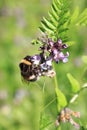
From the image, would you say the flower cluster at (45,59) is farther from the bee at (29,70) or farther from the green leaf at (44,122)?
the green leaf at (44,122)

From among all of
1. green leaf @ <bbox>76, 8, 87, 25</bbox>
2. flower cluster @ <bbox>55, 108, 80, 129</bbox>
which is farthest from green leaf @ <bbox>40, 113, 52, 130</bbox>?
green leaf @ <bbox>76, 8, 87, 25</bbox>

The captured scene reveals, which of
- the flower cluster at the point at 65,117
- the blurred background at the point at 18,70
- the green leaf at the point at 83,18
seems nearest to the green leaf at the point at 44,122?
the flower cluster at the point at 65,117

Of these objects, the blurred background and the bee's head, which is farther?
the blurred background

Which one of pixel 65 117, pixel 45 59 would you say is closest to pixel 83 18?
pixel 45 59

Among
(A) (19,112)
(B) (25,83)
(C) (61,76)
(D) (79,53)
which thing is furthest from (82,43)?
(B) (25,83)

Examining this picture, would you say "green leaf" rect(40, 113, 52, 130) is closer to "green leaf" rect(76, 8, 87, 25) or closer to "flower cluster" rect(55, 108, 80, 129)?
"flower cluster" rect(55, 108, 80, 129)

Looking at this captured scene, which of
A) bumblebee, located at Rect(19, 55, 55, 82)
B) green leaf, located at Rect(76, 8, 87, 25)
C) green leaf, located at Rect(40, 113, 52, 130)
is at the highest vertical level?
green leaf, located at Rect(76, 8, 87, 25)

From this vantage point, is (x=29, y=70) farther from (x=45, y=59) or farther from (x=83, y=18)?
(x=83, y=18)

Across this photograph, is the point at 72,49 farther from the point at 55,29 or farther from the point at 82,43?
the point at 55,29
